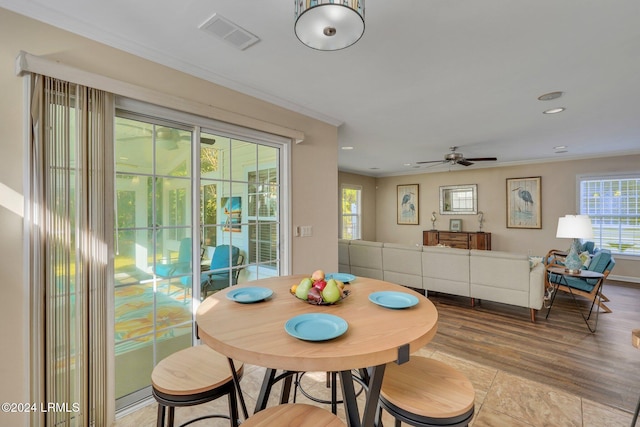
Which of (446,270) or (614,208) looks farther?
(614,208)

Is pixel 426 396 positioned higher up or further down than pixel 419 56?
further down

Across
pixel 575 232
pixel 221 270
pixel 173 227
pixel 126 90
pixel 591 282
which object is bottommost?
pixel 591 282

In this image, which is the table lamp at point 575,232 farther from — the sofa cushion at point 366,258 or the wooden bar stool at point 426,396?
the wooden bar stool at point 426,396

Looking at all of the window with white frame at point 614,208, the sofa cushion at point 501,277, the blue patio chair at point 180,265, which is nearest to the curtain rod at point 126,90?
the blue patio chair at point 180,265

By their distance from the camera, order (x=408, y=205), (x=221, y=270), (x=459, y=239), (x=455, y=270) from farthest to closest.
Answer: (x=408, y=205) → (x=459, y=239) → (x=455, y=270) → (x=221, y=270)

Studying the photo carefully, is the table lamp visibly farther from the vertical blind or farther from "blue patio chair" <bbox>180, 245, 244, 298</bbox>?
the vertical blind

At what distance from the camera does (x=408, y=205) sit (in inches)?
318

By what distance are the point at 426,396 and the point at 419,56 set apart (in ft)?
6.97

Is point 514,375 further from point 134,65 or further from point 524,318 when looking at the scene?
point 134,65

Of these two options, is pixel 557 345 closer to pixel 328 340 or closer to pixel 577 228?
pixel 577 228

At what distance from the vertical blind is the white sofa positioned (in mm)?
3836

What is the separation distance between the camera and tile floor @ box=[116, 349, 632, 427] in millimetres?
1846

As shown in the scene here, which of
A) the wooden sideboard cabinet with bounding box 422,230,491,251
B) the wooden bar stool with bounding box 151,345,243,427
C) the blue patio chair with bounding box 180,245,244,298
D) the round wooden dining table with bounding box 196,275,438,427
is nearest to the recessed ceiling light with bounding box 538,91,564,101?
the round wooden dining table with bounding box 196,275,438,427

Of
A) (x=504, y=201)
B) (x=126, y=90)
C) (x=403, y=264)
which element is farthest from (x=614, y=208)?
(x=126, y=90)
